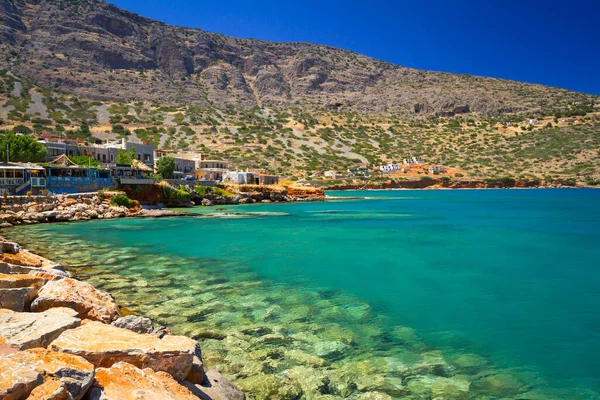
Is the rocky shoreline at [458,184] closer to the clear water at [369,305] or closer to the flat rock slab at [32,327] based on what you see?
the clear water at [369,305]

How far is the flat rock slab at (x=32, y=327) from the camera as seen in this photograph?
6.31m

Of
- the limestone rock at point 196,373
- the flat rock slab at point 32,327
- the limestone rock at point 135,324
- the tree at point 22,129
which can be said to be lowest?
the limestone rock at point 196,373

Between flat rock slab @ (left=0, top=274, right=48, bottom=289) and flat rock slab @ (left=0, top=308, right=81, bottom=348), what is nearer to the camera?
flat rock slab @ (left=0, top=308, right=81, bottom=348)

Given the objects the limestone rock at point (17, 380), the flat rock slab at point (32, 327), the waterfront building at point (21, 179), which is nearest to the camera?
the limestone rock at point (17, 380)

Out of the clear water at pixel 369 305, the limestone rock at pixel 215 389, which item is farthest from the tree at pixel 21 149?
the limestone rock at pixel 215 389

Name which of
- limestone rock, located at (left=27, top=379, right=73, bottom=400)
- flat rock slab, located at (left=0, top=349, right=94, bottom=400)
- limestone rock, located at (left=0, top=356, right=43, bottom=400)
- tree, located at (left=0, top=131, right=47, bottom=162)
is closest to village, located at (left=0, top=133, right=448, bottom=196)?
tree, located at (left=0, top=131, right=47, bottom=162)

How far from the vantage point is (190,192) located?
191ft

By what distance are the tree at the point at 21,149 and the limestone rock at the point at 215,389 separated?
162 feet

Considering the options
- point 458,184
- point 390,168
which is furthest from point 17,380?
point 458,184

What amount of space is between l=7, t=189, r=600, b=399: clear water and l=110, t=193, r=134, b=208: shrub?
1453 centimetres

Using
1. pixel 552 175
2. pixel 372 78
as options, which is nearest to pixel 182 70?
pixel 372 78

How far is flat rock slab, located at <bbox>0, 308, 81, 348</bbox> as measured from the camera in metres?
6.31

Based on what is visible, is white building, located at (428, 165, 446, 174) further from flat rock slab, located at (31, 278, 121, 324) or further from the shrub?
flat rock slab, located at (31, 278, 121, 324)

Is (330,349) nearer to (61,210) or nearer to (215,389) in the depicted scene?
(215,389)
